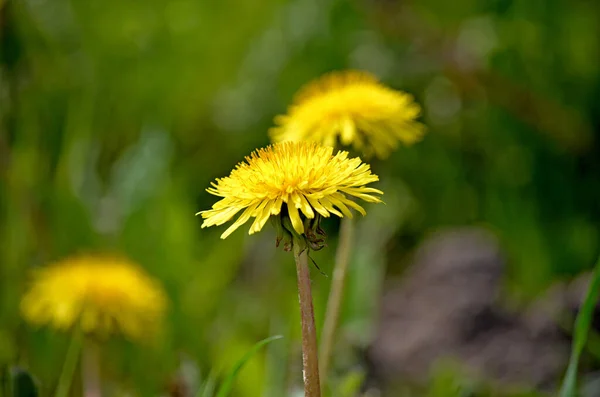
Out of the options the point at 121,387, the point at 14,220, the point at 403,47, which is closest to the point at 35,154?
the point at 14,220

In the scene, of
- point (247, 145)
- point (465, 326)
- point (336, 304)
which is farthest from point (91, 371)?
point (247, 145)

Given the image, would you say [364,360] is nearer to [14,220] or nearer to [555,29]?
[14,220]

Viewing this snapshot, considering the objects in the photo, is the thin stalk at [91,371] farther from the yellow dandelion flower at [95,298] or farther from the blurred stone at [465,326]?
the blurred stone at [465,326]

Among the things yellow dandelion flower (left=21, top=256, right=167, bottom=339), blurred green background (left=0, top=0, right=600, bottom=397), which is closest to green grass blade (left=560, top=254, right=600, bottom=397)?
blurred green background (left=0, top=0, right=600, bottom=397)

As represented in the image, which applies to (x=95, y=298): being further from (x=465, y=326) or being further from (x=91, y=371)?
(x=465, y=326)

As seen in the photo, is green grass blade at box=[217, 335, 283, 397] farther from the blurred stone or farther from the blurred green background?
the blurred stone
